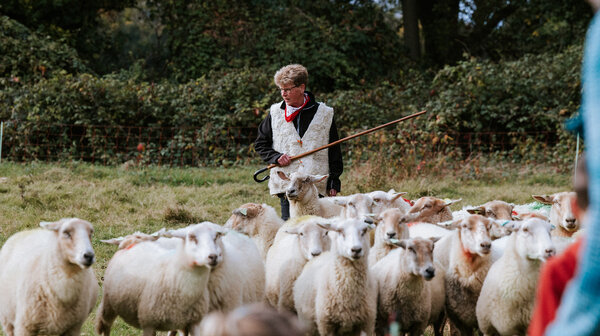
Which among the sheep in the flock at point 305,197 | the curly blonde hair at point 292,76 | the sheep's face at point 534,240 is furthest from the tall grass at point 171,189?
the sheep's face at point 534,240

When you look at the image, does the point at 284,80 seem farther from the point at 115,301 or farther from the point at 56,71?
the point at 56,71

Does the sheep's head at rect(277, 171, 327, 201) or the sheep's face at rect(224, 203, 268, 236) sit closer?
the sheep's head at rect(277, 171, 327, 201)

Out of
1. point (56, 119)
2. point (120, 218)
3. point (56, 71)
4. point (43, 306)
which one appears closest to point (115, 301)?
point (43, 306)

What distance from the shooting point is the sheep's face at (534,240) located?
15.0 feet

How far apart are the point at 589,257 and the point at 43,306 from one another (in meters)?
3.86

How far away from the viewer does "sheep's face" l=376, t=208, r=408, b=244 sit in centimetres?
565

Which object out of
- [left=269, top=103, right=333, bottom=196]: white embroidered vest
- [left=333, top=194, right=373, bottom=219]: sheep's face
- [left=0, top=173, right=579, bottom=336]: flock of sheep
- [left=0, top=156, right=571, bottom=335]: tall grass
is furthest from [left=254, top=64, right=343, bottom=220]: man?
[left=0, top=156, right=571, bottom=335]: tall grass

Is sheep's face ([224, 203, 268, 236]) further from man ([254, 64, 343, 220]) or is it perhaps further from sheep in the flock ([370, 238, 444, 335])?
sheep in the flock ([370, 238, 444, 335])

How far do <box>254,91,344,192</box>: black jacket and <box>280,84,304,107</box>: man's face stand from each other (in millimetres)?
97

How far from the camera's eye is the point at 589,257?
141 cm

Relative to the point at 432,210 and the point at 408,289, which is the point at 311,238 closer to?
the point at 408,289

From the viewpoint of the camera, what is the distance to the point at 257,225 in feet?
21.9

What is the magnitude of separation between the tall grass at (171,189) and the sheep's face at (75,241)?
2.15 m

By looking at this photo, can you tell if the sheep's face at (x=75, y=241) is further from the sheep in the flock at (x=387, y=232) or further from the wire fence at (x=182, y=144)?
the wire fence at (x=182, y=144)
